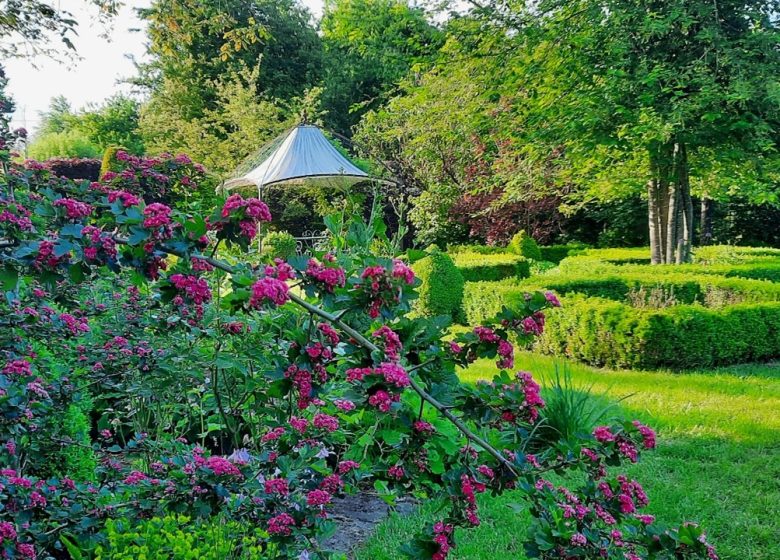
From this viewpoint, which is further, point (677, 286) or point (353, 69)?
point (353, 69)

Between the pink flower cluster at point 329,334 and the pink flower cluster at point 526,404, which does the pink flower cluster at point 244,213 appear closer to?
the pink flower cluster at point 329,334

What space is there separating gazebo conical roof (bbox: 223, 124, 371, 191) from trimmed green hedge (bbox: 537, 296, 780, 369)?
22.7 ft

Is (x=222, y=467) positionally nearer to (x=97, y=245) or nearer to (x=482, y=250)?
(x=97, y=245)

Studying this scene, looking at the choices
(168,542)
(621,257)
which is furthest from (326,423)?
(621,257)

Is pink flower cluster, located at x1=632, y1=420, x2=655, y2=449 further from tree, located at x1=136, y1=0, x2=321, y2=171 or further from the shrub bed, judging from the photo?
tree, located at x1=136, y1=0, x2=321, y2=171

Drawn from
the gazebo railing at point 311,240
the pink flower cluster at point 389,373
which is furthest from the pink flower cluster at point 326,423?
the gazebo railing at point 311,240

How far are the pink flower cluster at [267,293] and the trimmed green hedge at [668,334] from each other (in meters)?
4.75

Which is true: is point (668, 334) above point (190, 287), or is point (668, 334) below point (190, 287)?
below

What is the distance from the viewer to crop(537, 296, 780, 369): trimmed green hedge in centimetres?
515

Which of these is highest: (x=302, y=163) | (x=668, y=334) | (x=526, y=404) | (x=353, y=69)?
(x=353, y=69)

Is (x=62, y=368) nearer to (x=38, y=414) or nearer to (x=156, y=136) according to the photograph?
(x=38, y=414)

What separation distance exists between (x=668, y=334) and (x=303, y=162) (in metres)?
8.34

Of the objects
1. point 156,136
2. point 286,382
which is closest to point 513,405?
point 286,382

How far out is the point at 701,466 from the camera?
3.27 meters
